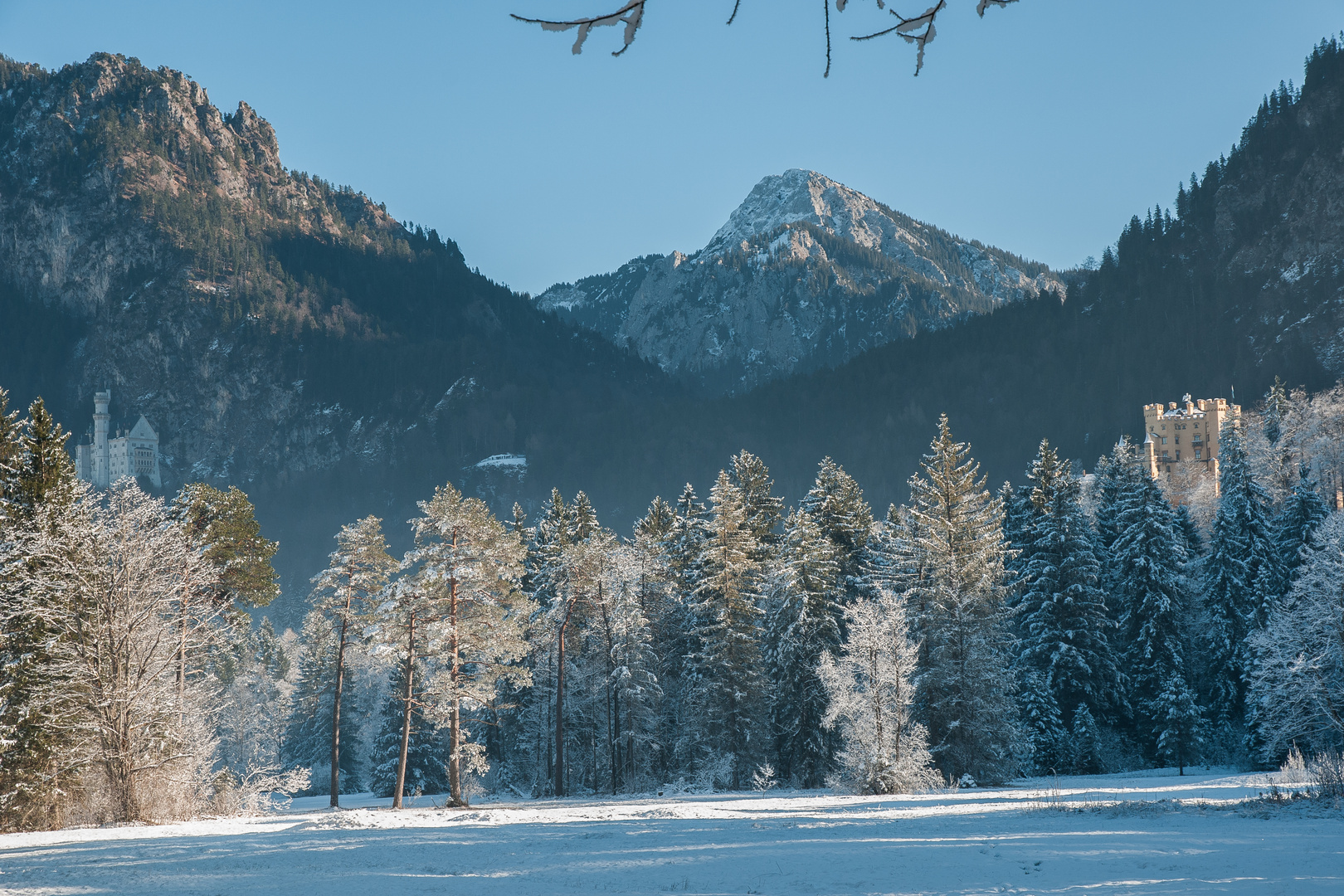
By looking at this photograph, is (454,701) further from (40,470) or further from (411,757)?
(411,757)

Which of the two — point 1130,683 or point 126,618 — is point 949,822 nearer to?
point 126,618

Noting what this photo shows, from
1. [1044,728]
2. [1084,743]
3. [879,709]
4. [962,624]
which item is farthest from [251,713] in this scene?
[1084,743]

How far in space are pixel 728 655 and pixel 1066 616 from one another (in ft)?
52.1

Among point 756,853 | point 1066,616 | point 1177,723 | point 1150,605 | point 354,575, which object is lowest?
point 1177,723

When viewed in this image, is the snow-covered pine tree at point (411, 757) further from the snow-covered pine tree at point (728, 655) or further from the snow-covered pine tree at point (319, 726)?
the snow-covered pine tree at point (728, 655)

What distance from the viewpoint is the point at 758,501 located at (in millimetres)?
49812

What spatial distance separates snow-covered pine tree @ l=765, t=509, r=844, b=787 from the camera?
39375 millimetres

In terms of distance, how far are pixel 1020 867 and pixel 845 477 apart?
3596 cm

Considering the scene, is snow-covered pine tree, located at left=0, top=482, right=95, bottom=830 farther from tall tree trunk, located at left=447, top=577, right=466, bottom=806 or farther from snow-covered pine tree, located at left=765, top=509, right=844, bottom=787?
snow-covered pine tree, located at left=765, top=509, right=844, bottom=787

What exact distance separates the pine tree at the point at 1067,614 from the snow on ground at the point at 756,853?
19007 mm

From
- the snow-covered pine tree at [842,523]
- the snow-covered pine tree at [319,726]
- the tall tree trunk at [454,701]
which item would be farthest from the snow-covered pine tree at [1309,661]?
the snow-covered pine tree at [319,726]

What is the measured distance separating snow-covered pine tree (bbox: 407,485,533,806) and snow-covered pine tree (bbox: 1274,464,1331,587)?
35661 millimetres

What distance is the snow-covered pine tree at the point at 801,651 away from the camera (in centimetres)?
3938

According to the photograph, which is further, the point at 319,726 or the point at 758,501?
the point at 319,726
